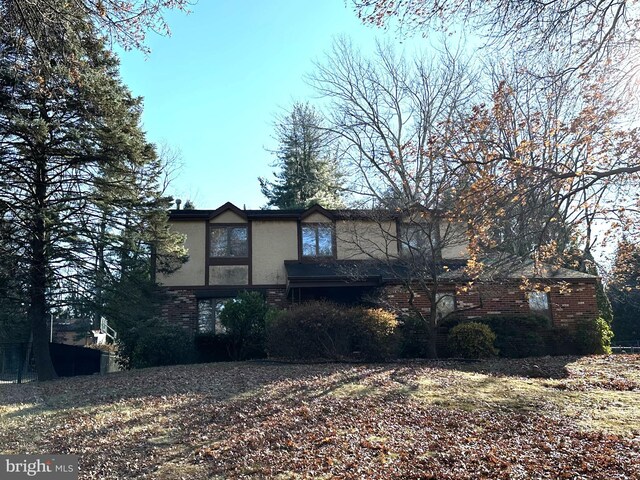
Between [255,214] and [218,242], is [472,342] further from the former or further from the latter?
A: [218,242]

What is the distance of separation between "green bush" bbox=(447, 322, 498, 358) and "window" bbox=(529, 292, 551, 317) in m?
3.97

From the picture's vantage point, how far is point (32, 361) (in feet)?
53.0

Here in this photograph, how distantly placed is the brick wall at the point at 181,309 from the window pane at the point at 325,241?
191 inches

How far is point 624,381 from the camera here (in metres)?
10.2

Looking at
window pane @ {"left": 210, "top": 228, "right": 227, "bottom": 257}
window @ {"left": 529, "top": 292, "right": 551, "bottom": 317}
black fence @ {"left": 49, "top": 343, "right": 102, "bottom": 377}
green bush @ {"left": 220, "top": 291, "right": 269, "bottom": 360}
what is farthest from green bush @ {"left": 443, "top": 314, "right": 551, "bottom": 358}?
black fence @ {"left": 49, "top": 343, "right": 102, "bottom": 377}

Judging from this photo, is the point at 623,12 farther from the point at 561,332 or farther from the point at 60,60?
the point at 561,332

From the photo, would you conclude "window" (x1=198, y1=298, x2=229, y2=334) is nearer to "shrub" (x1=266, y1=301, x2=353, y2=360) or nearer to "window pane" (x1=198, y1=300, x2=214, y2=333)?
"window pane" (x1=198, y1=300, x2=214, y2=333)

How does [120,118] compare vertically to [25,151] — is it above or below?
above

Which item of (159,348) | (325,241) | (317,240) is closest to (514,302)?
(325,241)

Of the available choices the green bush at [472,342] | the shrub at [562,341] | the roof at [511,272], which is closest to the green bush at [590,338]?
the shrub at [562,341]

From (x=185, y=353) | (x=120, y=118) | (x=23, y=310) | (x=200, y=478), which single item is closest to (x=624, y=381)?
(x=200, y=478)

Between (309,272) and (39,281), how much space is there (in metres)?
8.06

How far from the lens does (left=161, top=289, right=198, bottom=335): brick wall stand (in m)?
17.5

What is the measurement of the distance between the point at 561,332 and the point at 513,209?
9.63 metres
